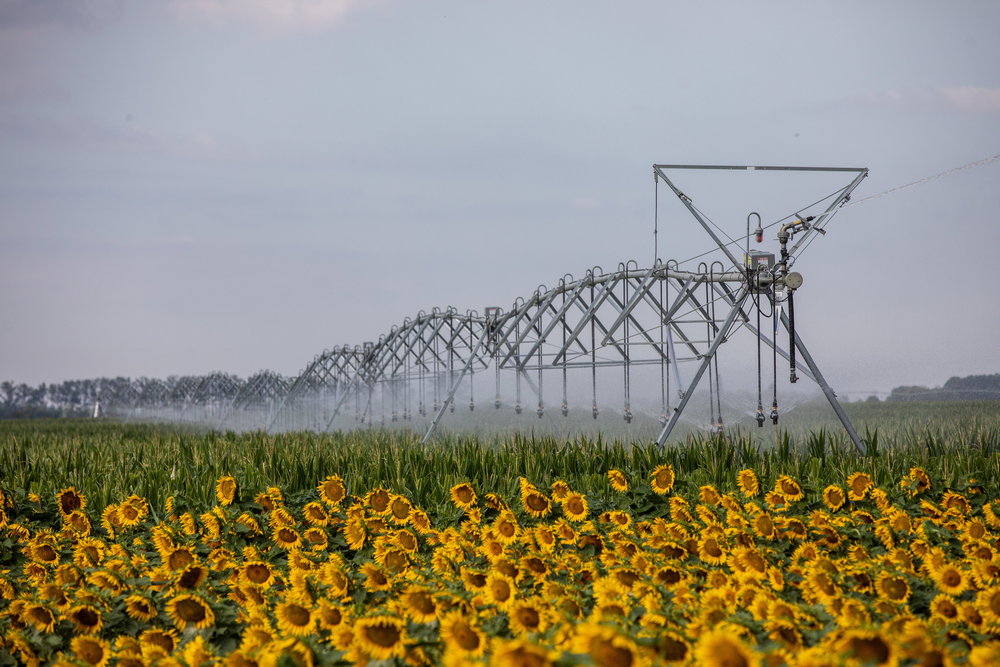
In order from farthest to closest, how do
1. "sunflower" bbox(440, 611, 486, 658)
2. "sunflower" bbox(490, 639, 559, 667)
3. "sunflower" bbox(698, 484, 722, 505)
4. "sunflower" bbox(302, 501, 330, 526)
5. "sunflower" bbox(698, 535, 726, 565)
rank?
1. "sunflower" bbox(698, 484, 722, 505)
2. "sunflower" bbox(302, 501, 330, 526)
3. "sunflower" bbox(698, 535, 726, 565)
4. "sunflower" bbox(440, 611, 486, 658)
5. "sunflower" bbox(490, 639, 559, 667)

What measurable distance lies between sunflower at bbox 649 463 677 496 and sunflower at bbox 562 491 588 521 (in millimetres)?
1371

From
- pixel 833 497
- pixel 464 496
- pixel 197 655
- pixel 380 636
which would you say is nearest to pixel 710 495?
pixel 833 497

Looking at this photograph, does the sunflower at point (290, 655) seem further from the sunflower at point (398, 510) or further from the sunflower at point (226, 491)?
the sunflower at point (226, 491)

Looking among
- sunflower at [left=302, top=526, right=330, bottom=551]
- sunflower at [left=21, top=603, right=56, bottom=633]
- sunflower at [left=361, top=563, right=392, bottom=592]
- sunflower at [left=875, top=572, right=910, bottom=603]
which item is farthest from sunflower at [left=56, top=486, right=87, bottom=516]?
sunflower at [left=875, top=572, right=910, bottom=603]

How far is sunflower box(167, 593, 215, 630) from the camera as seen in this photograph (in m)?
5.45

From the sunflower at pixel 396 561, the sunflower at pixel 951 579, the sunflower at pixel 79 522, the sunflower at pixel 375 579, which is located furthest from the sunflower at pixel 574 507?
the sunflower at pixel 79 522

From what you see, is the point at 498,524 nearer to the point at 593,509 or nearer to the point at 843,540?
the point at 593,509

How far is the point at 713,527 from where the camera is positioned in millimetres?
6777

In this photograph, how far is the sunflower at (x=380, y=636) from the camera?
402 cm

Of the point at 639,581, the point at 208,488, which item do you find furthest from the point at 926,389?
the point at 639,581

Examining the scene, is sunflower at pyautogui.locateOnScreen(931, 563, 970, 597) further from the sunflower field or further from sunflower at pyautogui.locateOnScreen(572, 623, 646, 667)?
sunflower at pyautogui.locateOnScreen(572, 623, 646, 667)

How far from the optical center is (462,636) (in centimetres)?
394

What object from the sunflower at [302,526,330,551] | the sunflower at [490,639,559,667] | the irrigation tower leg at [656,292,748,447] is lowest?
the sunflower at [302,526,330,551]

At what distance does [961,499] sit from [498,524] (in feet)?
13.6
